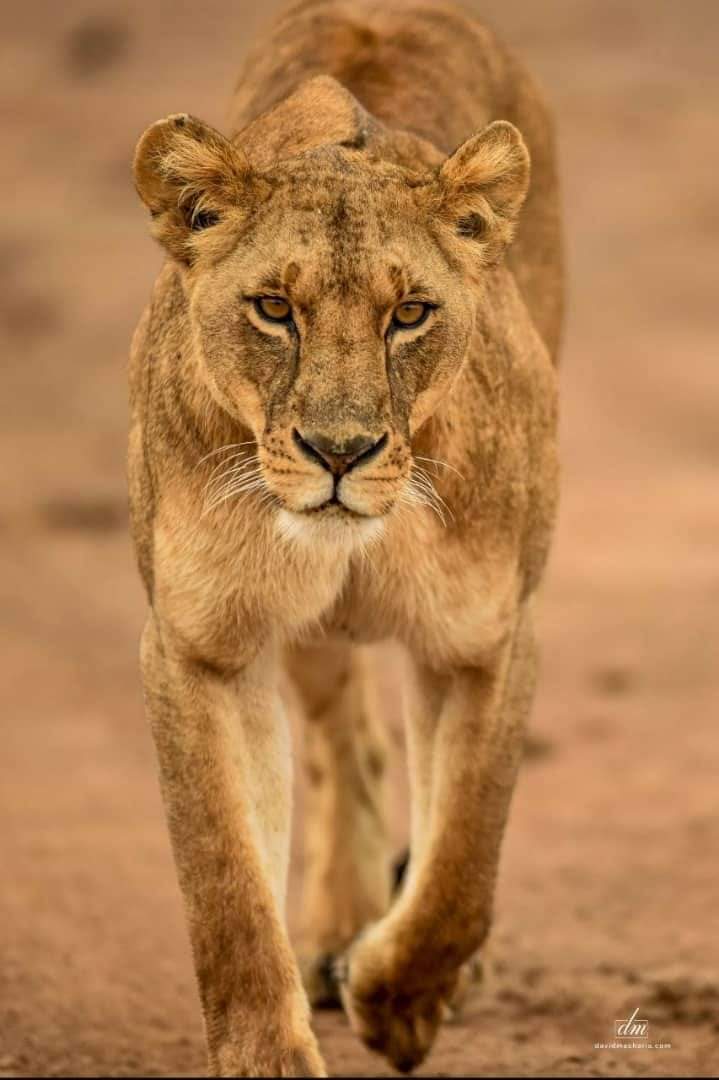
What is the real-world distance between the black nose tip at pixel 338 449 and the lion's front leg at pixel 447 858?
0.95 metres

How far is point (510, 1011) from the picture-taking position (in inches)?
235

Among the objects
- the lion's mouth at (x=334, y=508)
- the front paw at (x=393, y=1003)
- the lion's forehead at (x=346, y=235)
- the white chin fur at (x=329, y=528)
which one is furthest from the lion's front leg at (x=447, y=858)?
the lion's forehead at (x=346, y=235)

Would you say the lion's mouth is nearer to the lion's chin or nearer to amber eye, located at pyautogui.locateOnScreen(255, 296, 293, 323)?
the lion's chin

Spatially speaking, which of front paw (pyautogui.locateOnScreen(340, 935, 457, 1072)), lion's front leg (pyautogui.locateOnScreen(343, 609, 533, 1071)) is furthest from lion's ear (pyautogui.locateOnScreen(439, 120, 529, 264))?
front paw (pyautogui.locateOnScreen(340, 935, 457, 1072))

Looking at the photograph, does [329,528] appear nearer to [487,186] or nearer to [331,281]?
[331,281]

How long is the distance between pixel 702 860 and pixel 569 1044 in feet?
5.11

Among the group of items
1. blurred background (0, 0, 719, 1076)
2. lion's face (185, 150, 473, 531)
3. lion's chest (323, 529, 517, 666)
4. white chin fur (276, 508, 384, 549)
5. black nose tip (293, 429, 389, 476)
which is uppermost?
lion's face (185, 150, 473, 531)

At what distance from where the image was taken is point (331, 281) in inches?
163

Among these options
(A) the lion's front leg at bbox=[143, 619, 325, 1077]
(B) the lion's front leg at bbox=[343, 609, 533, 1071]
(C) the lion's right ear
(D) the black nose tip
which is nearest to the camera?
(D) the black nose tip

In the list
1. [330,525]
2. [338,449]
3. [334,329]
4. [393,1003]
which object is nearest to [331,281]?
[334,329]

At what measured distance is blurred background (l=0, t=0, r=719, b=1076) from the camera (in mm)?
5949

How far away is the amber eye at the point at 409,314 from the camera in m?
4.23

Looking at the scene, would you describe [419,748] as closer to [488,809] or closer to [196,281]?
[488,809]

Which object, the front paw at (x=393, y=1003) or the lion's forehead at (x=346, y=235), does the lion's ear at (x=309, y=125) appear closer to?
the lion's forehead at (x=346, y=235)
